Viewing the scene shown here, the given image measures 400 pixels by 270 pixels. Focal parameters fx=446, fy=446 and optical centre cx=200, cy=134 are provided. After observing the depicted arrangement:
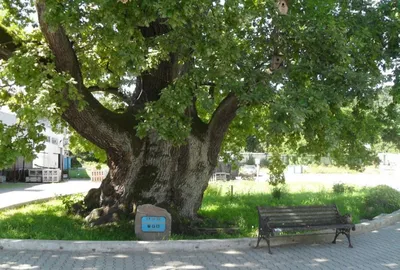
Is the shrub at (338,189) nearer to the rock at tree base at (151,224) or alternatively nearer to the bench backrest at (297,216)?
the bench backrest at (297,216)

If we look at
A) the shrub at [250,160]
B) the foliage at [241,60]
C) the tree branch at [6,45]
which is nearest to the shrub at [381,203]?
the foliage at [241,60]

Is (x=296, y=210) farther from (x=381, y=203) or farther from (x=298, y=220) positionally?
(x=381, y=203)

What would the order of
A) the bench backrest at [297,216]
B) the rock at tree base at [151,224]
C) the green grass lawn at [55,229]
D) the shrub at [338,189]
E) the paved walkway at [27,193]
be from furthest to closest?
the shrub at [338,189] → the paved walkway at [27,193] → the green grass lawn at [55,229] → the rock at tree base at [151,224] → the bench backrest at [297,216]

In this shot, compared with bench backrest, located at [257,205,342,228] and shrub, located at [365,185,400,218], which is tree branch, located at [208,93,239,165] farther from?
shrub, located at [365,185,400,218]

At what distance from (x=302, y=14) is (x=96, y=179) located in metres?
22.3

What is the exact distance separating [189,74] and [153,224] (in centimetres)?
301

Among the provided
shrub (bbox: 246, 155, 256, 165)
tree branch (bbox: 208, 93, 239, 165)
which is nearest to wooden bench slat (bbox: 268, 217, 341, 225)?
tree branch (bbox: 208, 93, 239, 165)

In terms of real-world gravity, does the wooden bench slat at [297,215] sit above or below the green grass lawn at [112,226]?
above

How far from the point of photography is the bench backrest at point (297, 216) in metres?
8.61

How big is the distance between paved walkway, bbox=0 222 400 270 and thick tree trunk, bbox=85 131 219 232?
241 cm

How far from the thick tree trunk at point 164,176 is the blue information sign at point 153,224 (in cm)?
138

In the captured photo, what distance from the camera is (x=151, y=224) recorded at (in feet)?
28.7

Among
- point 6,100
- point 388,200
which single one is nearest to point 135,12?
point 6,100

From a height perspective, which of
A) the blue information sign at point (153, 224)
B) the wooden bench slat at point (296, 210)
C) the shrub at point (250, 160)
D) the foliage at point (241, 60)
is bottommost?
the blue information sign at point (153, 224)
